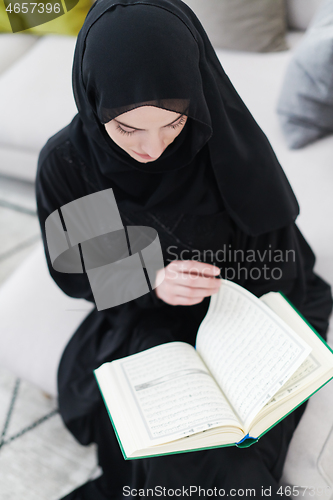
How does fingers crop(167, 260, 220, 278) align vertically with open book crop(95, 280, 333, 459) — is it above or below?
above

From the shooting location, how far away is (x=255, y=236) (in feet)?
2.66

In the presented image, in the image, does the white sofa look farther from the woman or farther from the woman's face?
the woman's face

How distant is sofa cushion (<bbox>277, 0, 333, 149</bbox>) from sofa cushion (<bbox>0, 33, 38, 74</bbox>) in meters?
0.74

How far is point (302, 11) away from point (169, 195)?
3.25ft

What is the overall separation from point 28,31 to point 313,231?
0.87 metres

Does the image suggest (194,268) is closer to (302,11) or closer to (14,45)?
(14,45)

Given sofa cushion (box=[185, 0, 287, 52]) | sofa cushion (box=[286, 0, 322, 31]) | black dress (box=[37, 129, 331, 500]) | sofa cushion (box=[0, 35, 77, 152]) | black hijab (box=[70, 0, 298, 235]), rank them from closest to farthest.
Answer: black hijab (box=[70, 0, 298, 235]) → black dress (box=[37, 129, 331, 500]) → sofa cushion (box=[185, 0, 287, 52]) → sofa cushion (box=[286, 0, 322, 31]) → sofa cushion (box=[0, 35, 77, 152])

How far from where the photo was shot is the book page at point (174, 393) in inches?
24.7

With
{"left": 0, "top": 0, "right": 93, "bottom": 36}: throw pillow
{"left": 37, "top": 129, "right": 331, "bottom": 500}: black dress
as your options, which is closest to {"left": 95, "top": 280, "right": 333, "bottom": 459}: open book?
{"left": 37, "top": 129, "right": 331, "bottom": 500}: black dress

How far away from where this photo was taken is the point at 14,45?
105 centimetres

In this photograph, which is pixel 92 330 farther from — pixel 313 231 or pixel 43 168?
pixel 313 231

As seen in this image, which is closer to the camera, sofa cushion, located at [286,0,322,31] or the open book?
the open book

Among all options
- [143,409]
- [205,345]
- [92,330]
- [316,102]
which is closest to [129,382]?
[143,409]

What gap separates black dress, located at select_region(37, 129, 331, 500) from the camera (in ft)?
2.39
